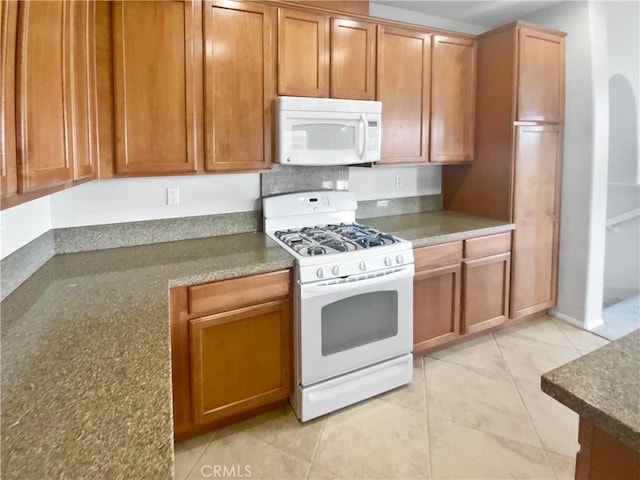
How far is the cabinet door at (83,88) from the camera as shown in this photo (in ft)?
5.22

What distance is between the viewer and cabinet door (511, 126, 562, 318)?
2.95 metres

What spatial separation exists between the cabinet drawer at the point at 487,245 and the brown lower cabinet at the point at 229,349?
1.38 m

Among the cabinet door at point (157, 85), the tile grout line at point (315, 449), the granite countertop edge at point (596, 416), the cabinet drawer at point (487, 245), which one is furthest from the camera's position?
the cabinet drawer at point (487, 245)

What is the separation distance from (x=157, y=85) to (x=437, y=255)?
191cm

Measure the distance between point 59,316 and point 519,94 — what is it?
119 inches

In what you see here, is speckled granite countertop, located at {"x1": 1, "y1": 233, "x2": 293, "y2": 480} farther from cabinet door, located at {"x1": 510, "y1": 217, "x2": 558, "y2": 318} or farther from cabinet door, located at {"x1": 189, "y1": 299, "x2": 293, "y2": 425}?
cabinet door, located at {"x1": 510, "y1": 217, "x2": 558, "y2": 318}

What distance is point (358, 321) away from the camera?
7.27 ft

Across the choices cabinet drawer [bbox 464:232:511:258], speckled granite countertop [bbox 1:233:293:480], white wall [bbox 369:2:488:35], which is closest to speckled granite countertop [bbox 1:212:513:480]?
speckled granite countertop [bbox 1:233:293:480]

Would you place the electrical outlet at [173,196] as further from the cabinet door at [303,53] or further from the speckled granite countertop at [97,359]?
the cabinet door at [303,53]

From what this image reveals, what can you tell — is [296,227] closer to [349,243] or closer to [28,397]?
[349,243]

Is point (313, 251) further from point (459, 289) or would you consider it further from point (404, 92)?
point (404, 92)

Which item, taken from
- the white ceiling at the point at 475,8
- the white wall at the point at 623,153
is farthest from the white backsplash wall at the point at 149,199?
the white wall at the point at 623,153

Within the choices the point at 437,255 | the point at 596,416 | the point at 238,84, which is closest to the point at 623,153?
the point at 437,255

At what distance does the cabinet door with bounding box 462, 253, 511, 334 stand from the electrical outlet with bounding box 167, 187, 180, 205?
1.93 m
